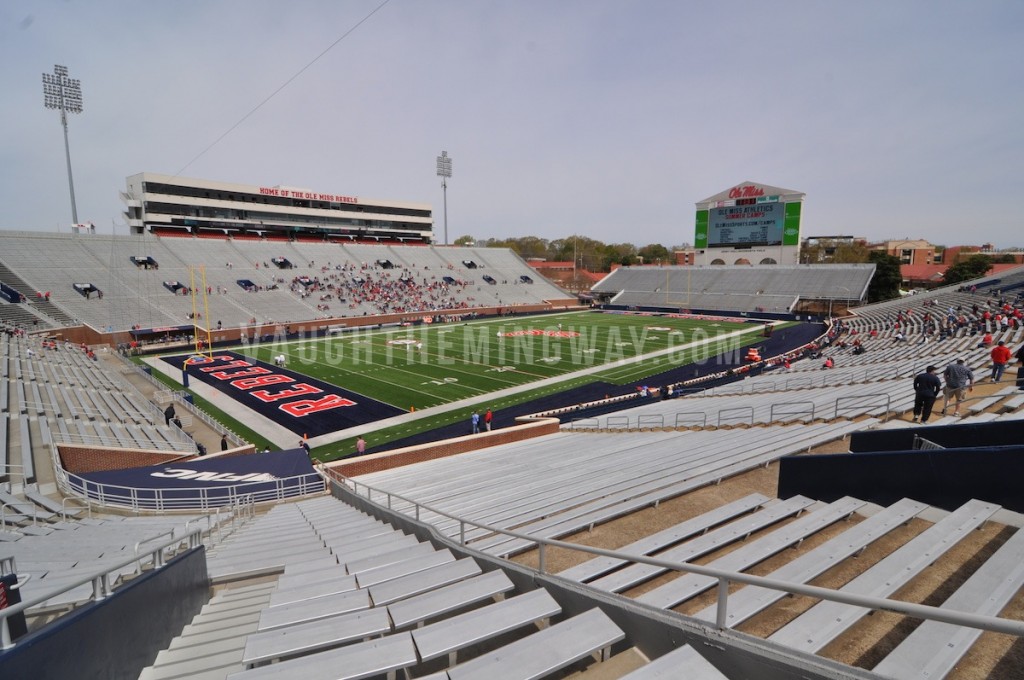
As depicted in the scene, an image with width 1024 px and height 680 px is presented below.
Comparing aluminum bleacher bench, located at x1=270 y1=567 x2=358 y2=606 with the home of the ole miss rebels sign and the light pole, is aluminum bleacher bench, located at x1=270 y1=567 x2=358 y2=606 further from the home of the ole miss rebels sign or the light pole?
the light pole

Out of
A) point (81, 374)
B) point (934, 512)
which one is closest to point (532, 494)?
point (934, 512)

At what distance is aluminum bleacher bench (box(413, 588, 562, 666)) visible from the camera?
262 centimetres

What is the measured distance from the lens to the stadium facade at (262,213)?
2341 inches

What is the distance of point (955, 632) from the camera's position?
2.47 metres

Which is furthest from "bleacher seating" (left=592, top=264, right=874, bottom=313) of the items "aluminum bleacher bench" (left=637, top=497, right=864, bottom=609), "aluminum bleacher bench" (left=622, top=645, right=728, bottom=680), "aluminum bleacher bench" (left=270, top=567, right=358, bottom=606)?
"aluminum bleacher bench" (left=622, top=645, right=728, bottom=680)

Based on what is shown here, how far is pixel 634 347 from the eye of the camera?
36281 mm

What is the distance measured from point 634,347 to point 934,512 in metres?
32.3

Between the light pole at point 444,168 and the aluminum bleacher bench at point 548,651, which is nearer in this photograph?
the aluminum bleacher bench at point 548,651

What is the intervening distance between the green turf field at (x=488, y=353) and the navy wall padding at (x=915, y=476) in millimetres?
18712

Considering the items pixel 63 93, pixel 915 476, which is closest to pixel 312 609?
pixel 915 476

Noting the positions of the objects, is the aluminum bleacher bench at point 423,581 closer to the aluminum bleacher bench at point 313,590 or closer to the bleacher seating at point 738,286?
the aluminum bleacher bench at point 313,590

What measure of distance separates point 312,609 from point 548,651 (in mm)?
1723

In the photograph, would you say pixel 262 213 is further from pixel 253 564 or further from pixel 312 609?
pixel 312 609

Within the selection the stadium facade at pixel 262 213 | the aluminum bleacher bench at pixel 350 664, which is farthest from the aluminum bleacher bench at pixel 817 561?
the stadium facade at pixel 262 213
